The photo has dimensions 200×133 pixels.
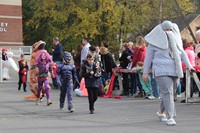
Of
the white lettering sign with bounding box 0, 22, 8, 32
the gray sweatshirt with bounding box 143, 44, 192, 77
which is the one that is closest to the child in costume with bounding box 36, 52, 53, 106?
the gray sweatshirt with bounding box 143, 44, 192, 77

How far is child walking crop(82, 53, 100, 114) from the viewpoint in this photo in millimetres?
11805

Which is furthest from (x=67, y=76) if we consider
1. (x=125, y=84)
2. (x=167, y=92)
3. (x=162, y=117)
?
(x=125, y=84)

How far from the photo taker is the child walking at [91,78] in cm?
1180

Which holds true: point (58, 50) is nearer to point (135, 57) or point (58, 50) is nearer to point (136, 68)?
point (135, 57)

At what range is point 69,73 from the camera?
12352mm

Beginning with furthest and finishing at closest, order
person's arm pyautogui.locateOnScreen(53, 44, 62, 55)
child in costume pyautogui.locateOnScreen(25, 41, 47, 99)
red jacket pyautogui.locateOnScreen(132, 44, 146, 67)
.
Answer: person's arm pyautogui.locateOnScreen(53, 44, 62, 55)
red jacket pyautogui.locateOnScreen(132, 44, 146, 67)
child in costume pyautogui.locateOnScreen(25, 41, 47, 99)

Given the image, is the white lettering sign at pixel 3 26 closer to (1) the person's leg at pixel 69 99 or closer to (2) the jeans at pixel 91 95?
(1) the person's leg at pixel 69 99

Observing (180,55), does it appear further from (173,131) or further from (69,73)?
(69,73)

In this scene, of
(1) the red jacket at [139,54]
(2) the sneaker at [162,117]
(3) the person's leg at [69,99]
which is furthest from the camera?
(1) the red jacket at [139,54]

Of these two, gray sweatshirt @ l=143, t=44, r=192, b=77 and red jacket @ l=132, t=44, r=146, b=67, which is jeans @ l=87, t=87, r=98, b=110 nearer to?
gray sweatshirt @ l=143, t=44, r=192, b=77

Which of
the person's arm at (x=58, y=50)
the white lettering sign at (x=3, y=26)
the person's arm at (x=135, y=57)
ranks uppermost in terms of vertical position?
the white lettering sign at (x=3, y=26)

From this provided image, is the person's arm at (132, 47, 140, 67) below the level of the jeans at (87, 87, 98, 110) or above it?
above

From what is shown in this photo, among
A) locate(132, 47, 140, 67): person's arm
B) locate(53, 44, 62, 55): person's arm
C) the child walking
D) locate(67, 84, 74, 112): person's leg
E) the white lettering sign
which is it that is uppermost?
the white lettering sign

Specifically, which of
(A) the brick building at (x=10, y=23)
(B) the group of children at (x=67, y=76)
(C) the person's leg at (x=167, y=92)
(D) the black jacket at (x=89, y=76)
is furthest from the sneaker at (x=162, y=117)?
(A) the brick building at (x=10, y=23)
